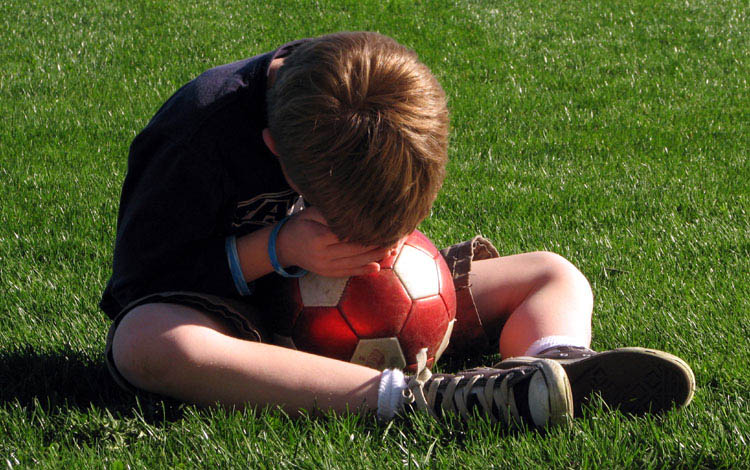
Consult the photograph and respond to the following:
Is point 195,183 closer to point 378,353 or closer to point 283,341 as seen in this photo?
point 283,341

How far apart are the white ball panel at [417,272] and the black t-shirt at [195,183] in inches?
18.6

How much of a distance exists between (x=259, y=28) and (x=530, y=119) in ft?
12.1

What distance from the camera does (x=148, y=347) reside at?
2262 millimetres

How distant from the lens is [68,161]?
486 cm

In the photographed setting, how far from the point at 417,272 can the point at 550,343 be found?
47 cm

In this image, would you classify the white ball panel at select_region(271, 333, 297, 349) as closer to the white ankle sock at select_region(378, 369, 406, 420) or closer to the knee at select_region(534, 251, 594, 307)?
the white ankle sock at select_region(378, 369, 406, 420)

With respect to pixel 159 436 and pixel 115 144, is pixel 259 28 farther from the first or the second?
pixel 159 436

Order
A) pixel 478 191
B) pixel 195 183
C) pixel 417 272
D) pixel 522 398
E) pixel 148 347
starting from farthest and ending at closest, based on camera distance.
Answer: pixel 478 191
pixel 417 272
pixel 195 183
pixel 148 347
pixel 522 398

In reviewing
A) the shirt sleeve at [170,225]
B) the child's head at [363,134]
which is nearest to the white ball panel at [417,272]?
the child's head at [363,134]

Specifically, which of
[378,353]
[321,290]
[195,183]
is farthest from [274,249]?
[378,353]

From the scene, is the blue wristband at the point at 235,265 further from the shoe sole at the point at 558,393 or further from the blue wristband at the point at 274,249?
the shoe sole at the point at 558,393

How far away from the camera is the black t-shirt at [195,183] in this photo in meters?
2.39

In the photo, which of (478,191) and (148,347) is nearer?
(148,347)

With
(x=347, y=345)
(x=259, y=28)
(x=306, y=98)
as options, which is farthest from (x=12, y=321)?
(x=259, y=28)
